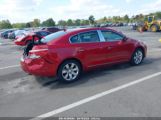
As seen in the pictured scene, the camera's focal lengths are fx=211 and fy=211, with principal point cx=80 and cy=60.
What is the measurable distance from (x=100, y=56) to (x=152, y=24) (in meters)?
26.9

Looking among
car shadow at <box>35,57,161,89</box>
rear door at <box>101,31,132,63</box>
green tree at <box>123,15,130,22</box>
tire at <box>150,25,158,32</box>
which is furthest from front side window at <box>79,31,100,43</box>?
green tree at <box>123,15,130,22</box>

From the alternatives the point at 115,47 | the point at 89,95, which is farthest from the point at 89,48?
the point at 89,95

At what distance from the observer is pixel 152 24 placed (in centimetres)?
3112

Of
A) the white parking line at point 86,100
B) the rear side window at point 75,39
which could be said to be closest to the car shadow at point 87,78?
the white parking line at point 86,100

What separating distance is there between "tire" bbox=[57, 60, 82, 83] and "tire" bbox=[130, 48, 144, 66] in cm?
240

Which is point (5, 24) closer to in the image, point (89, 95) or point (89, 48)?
point (89, 48)

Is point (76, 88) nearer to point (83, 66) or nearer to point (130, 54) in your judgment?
point (83, 66)

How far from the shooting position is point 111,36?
7082 millimetres

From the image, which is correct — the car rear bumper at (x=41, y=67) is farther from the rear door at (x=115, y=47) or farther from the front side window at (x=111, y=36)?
the front side window at (x=111, y=36)

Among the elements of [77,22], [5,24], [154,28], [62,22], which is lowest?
[154,28]

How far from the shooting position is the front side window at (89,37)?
641 centimetres

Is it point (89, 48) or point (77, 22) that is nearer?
point (89, 48)

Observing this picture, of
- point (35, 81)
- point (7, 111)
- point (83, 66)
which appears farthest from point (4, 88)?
point (83, 66)

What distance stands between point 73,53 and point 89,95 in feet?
→ 4.99
